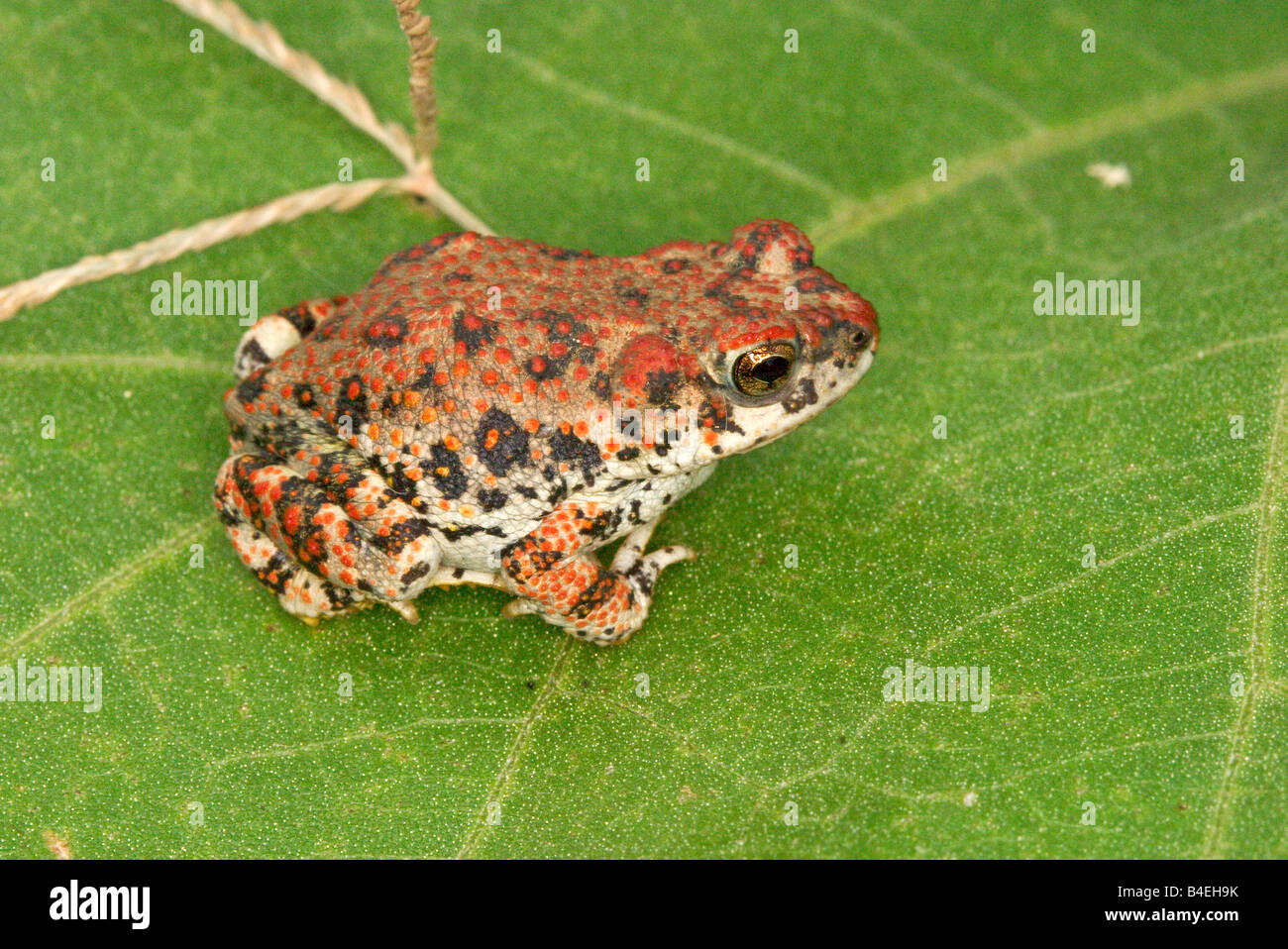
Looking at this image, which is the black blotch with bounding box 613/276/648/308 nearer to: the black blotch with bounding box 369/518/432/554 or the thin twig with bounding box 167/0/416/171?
the black blotch with bounding box 369/518/432/554

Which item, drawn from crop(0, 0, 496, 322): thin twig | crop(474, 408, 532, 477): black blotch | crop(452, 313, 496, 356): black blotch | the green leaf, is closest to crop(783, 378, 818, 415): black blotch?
the green leaf

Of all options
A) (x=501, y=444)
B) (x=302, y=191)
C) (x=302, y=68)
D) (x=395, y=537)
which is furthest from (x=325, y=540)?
(x=302, y=68)

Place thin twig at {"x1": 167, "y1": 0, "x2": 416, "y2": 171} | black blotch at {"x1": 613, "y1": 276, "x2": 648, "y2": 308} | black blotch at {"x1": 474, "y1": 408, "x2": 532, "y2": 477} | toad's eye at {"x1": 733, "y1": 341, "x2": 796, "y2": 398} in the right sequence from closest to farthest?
toad's eye at {"x1": 733, "y1": 341, "x2": 796, "y2": 398}
black blotch at {"x1": 474, "y1": 408, "x2": 532, "y2": 477}
black blotch at {"x1": 613, "y1": 276, "x2": 648, "y2": 308}
thin twig at {"x1": 167, "y1": 0, "x2": 416, "y2": 171}

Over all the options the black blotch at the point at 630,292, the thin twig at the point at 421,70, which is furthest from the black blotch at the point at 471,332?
the thin twig at the point at 421,70

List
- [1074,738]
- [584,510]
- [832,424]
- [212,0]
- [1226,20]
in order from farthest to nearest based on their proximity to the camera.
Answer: [1226,20]
[212,0]
[832,424]
[584,510]
[1074,738]

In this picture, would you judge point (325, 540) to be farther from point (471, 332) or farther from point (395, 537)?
point (471, 332)

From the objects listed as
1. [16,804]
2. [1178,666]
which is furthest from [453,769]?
[1178,666]

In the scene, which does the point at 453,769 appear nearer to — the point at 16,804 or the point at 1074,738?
the point at 16,804

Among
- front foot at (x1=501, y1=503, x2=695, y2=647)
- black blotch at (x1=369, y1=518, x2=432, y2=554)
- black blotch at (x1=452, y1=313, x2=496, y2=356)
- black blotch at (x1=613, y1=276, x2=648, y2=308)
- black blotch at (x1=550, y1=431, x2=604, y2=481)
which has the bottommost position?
front foot at (x1=501, y1=503, x2=695, y2=647)
